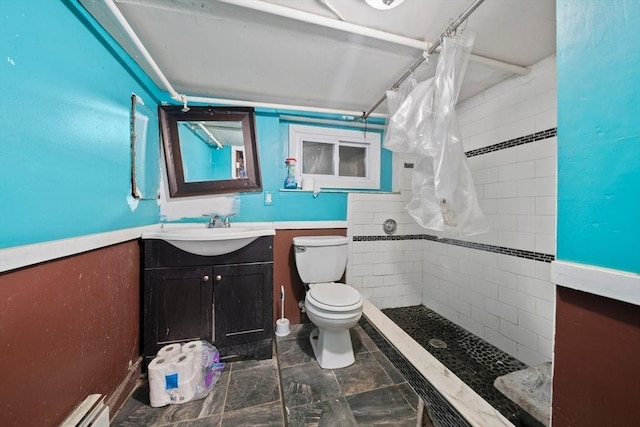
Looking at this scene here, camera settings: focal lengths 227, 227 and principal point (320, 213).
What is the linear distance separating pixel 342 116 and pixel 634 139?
180cm

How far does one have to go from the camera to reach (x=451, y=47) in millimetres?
1095

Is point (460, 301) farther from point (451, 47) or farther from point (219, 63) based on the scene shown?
point (219, 63)

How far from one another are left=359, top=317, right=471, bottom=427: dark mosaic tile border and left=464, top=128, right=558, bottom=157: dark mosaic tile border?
62.3 inches

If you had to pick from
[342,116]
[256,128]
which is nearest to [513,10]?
[342,116]

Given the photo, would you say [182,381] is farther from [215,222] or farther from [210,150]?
[210,150]

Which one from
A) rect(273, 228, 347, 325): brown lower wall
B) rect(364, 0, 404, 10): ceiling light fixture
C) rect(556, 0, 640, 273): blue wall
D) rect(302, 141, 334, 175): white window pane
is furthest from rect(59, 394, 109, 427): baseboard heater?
rect(364, 0, 404, 10): ceiling light fixture

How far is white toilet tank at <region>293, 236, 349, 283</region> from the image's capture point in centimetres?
176

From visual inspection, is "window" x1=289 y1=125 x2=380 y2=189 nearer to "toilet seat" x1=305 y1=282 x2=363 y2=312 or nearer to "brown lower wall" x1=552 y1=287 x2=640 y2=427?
"toilet seat" x1=305 y1=282 x2=363 y2=312

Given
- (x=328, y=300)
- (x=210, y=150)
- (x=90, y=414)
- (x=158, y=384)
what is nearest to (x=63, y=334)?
(x=90, y=414)

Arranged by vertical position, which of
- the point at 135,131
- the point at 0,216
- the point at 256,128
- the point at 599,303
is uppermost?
the point at 256,128

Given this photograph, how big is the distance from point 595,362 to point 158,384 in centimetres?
169

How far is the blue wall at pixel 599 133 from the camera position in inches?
19.3

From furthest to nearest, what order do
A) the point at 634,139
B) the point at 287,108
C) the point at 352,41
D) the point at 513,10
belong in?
the point at 287,108 < the point at 352,41 < the point at 513,10 < the point at 634,139

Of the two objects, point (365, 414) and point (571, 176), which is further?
point (365, 414)
